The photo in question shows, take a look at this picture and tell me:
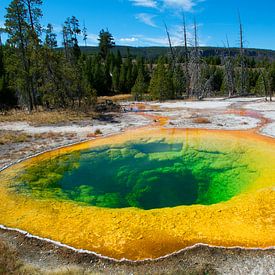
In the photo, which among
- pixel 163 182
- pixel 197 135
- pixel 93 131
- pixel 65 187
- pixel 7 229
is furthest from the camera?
pixel 93 131

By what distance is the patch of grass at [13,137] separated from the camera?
15.0m

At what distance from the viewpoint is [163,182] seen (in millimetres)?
10977

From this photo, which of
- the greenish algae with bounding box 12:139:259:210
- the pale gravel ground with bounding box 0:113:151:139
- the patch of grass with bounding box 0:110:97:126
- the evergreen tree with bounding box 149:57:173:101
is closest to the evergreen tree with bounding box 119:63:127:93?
the evergreen tree with bounding box 149:57:173:101

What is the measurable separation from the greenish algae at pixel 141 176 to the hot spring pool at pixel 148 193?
0.04 meters

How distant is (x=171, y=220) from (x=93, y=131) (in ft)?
36.4

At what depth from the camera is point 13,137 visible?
15.6 meters

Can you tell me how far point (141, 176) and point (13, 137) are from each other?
8.40 m

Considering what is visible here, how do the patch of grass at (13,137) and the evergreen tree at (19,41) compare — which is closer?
the patch of grass at (13,137)

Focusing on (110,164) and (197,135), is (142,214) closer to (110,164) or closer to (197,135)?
(110,164)

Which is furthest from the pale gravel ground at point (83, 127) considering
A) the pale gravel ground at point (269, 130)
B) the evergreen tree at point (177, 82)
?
the evergreen tree at point (177, 82)

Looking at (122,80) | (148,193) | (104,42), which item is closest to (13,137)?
(148,193)

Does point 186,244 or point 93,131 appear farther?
point 93,131

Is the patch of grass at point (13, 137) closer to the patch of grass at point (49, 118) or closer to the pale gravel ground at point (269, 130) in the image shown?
the patch of grass at point (49, 118)

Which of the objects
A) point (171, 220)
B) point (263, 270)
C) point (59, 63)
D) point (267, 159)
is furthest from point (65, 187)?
point (59, 63)
